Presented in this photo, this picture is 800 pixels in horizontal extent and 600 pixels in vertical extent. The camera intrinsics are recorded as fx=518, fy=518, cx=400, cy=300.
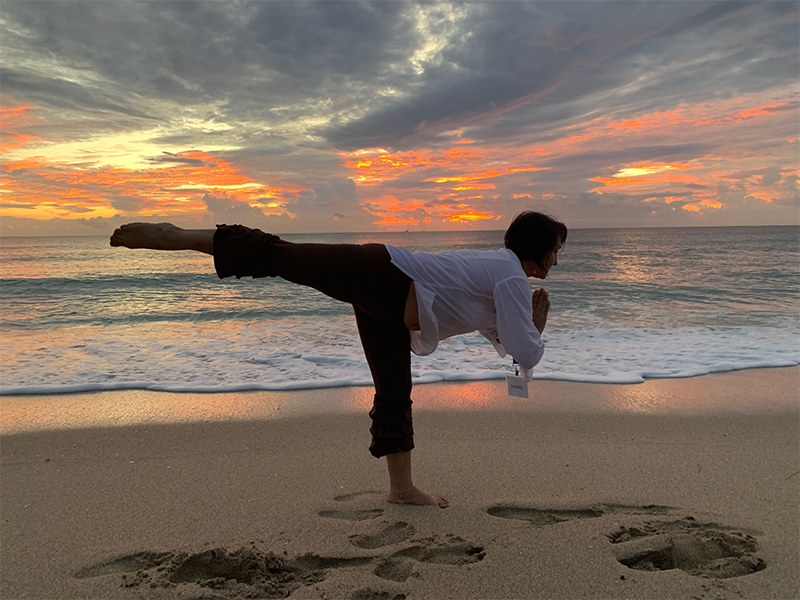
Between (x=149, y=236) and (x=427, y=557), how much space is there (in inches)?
82.0

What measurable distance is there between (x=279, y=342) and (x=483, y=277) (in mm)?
6366

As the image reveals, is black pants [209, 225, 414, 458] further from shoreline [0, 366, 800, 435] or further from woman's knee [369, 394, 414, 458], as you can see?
shoreline [0, 366, 800, 435]

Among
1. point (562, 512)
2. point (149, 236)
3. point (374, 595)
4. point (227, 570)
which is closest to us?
point (374, 595)

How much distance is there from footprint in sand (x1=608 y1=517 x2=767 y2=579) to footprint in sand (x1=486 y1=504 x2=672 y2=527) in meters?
0.21

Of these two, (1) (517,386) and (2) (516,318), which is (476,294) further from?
(1) (517,386)

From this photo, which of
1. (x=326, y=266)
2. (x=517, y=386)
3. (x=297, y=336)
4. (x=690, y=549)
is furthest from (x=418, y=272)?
(x=297, y=336)

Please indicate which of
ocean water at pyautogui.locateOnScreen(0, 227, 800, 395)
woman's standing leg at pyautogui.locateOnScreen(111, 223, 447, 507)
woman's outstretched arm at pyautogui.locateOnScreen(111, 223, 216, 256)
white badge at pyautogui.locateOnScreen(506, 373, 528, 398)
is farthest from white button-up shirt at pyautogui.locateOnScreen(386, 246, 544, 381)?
ocean water at pyautogui.locateOnScreen(0, 227, 800, 395)

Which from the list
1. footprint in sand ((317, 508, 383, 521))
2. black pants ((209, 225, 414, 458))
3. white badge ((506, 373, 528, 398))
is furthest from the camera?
footprint in sand ((317, 508, 383, 521))

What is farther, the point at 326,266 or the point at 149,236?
the point at 149,236

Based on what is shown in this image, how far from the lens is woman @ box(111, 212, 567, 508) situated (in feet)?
8.04

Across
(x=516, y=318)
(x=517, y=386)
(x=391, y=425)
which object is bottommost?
(x=391, y=425)

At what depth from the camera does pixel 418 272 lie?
251cm

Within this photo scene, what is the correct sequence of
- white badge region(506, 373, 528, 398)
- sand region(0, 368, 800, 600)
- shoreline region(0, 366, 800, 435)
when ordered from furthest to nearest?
shoreline region(0, 366, 800, 435) < white badge region(506, 373, 528, 398) < sand region(0, 368, 800, 600)

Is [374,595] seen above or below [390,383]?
below
